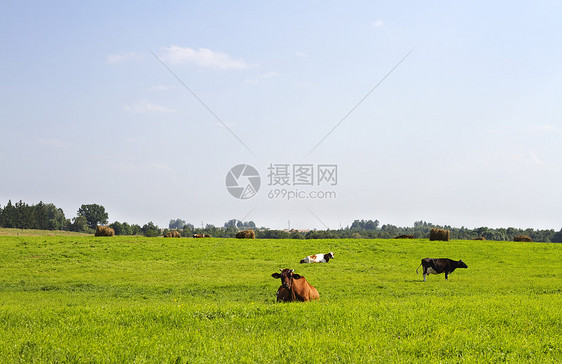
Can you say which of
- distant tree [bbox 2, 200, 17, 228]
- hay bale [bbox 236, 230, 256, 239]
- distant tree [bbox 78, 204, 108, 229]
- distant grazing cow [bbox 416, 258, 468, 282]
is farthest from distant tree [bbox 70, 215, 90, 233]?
distant grazing cow [bbox 416, 258, 468, 282]

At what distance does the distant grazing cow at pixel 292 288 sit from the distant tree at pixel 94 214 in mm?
176167

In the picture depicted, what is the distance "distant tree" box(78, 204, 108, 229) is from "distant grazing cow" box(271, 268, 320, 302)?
176m

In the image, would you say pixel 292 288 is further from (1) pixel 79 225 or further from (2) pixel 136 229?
(1) pixel 79 225

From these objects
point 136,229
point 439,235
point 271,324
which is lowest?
point 271,324

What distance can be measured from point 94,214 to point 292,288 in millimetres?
178839

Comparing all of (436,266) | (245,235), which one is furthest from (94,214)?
(436,266)

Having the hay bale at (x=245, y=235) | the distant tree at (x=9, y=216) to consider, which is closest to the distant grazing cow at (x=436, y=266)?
the hay bale at (x=245, y=235)

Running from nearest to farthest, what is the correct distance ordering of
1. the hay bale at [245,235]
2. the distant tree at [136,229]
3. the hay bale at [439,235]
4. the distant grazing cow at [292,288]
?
the distant grazing cow at [292,288]
the hay bale at [439,235]
the hay bale at [245,235]
the distant tree at [136,229]

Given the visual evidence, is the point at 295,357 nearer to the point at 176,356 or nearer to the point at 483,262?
the point at 176,356

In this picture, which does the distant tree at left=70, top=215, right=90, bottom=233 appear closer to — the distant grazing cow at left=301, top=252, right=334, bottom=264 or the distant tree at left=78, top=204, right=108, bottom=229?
the distant tree at left=78, top=204, right=108, bottom=229

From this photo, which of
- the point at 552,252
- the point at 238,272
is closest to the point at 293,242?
the point at 238,272

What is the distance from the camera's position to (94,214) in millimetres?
180625

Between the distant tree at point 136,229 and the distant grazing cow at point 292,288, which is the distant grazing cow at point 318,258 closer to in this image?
the distant grazing cow at point 292,288

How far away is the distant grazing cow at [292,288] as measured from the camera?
17312 millimetres
